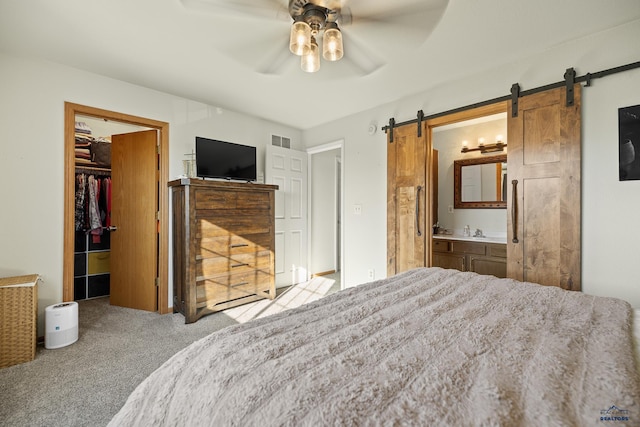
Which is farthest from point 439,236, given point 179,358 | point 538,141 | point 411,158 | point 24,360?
point 24,360

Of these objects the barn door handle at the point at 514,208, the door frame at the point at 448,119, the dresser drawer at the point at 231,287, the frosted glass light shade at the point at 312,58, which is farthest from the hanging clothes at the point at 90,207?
the barn door handle at the point at 514,208

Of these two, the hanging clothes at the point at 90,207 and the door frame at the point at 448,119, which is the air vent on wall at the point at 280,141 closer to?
the door frame at the point at 448,119

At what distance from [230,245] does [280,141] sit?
1.93 m

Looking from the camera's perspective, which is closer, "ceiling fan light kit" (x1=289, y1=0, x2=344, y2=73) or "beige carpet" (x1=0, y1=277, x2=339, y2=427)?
"beige carpet" (x1=0, y1=277, x2=339, y2=427)

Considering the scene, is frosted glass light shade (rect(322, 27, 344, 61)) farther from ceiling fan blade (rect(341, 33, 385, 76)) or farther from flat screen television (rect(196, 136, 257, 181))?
flat screen television (rect(196, 136, 257, 181))

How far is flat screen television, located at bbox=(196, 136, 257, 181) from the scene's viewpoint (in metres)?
3.29

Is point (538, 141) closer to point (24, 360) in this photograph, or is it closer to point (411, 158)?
point (411, 158)

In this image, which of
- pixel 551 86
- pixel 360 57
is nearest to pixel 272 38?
pixel 360 57

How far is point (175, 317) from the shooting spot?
3.05 meters

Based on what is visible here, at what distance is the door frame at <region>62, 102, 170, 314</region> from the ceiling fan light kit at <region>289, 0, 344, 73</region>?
2142 mm

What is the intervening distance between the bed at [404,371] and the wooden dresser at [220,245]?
2.10 m

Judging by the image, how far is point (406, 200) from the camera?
10.5 feet

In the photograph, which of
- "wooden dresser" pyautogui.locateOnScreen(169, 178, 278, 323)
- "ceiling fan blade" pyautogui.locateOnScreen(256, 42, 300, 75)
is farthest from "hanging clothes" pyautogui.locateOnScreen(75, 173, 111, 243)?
"ceiling fan blade" pyautogui.locateOnScreen(256, 42, 300, 75)

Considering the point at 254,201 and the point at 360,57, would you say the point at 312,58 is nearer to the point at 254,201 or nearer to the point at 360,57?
the point at 360,57
